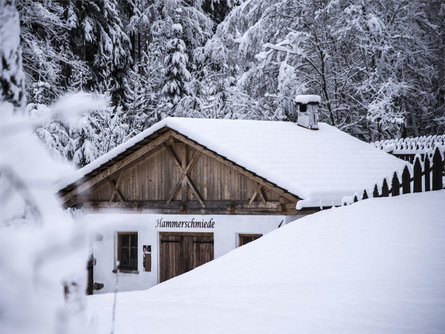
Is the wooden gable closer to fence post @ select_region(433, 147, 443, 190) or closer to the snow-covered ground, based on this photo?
fence post @ select_region(433, 147, 443, 190)

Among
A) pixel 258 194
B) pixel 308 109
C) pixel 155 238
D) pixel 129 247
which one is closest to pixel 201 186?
pixel 258 194

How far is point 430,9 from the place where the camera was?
31.0 meters

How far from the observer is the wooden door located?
15219 millimetres

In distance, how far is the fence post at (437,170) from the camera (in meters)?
11.1

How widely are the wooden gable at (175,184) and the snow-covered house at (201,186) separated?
0.09 feet

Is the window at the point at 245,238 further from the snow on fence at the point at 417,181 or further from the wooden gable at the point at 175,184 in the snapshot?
the snow on fence at the point at 417,181

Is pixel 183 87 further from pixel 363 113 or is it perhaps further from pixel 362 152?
pixel 362 152

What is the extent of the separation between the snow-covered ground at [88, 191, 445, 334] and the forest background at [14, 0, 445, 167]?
13792mm

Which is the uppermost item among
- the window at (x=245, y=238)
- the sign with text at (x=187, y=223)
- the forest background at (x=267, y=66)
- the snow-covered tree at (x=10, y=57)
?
the forest background at (x=267, y=66)

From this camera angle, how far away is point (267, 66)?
2603 centimetres

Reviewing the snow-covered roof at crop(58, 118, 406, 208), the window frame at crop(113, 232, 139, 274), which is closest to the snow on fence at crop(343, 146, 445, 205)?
the snow-covered roof at crop(58, 118, 406, 208)

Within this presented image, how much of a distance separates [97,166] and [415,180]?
8516 millimetres

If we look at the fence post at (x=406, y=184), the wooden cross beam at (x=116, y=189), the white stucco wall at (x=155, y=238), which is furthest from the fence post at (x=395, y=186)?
the wooden cross beam at (x=116, y=189)

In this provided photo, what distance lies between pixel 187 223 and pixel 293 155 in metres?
3.43
